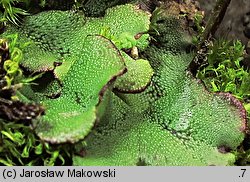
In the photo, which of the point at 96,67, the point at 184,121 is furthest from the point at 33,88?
the point at 184,121

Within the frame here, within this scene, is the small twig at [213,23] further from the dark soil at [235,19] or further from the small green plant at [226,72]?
the dark soil at [235,19]

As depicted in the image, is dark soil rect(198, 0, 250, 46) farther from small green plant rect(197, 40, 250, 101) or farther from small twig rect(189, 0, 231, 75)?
small twig rect(189, 0, 231, 75)

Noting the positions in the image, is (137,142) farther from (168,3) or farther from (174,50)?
(168,3)

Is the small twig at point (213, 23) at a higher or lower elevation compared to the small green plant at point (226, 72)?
higher

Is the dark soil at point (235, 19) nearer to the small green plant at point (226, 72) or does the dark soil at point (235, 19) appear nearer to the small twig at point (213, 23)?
the small green plant at point (226, 72)

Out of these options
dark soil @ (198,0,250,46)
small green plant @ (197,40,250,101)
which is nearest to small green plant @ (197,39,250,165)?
small green plant @ (197,40,250,101)

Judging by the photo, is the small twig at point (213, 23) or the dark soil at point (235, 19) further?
the dark soil at point (235, 19)

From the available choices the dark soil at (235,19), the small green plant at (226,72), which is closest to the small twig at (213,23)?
the small green plant at (226,72)

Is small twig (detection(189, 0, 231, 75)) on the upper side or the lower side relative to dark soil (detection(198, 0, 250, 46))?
upper

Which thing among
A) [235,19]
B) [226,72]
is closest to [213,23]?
[226,72]
